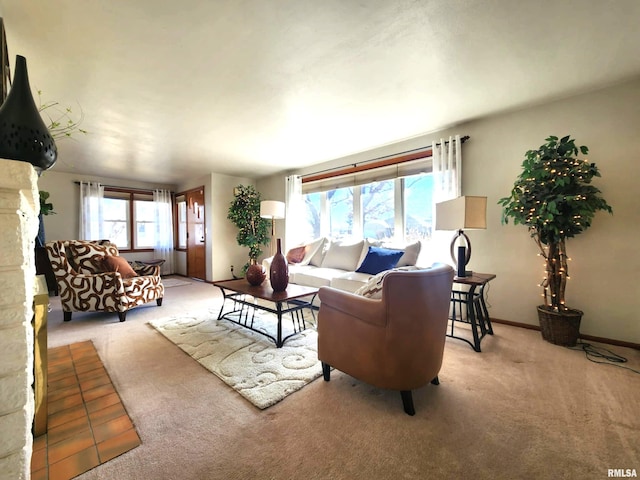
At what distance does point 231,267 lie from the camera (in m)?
5.98

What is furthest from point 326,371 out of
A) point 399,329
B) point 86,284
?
point 86,284

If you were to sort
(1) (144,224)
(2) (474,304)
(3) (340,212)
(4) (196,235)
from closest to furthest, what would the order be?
(2) (474,304), (3) (340,212), (4) (196,235), (1) (144,224)

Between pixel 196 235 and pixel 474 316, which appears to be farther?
pixel 196 235

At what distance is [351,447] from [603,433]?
1286mm

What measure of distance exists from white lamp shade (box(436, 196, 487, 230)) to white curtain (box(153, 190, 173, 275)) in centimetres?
646

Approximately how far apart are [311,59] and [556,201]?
90.7 inches

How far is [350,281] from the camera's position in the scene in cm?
323

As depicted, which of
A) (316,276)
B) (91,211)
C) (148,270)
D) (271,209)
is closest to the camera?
(316,276)

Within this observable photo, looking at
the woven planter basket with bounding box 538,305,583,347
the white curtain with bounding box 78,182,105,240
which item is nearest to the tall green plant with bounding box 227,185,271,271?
the white curtain with bounding box 78,182,105,240

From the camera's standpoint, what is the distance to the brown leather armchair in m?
1.45

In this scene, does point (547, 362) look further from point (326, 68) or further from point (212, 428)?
point (326, 68)

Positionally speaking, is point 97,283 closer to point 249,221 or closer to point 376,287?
point 249,221

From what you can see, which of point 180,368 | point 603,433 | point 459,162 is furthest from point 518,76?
point 180,368

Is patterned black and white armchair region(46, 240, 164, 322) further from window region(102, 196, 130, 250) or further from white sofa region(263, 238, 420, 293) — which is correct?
window region(102, 196, 130, 250)
